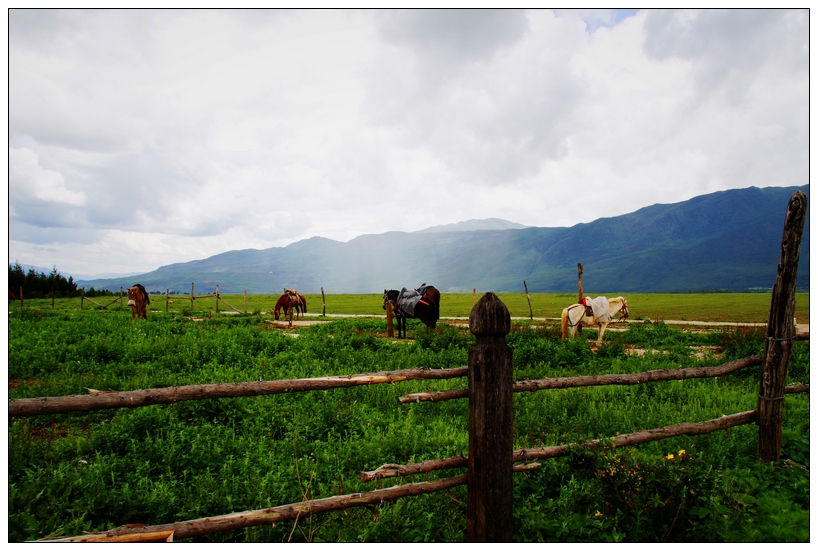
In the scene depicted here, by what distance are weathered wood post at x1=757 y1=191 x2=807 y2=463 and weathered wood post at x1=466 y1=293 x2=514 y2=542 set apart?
9.53ft

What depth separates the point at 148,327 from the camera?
13.3m

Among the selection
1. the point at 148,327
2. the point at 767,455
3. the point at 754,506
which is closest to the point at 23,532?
the point at 754,506

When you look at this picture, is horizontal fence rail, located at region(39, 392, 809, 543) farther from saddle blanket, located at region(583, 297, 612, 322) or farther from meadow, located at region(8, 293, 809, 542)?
saddle blanket, located at region(583, 297, 612, 322)

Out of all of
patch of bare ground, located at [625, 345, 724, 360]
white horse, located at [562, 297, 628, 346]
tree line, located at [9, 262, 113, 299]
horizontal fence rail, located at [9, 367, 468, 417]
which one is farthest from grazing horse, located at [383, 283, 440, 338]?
tree line, located at [9, 262, 113, 299]

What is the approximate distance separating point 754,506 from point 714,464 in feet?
2.40

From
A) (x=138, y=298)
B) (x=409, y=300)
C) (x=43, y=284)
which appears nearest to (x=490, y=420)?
(x=409, y=300)

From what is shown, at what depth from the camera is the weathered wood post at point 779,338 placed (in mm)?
4141

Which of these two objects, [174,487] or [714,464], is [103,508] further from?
[714,464]

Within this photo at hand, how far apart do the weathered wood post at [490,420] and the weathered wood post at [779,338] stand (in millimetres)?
2905

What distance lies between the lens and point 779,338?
4.25 m

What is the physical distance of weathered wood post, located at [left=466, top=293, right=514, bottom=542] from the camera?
3.04 m

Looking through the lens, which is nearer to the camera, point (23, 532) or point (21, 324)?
point (23, 532)

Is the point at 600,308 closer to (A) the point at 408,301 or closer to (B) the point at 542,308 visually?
(A) the point at 408,301

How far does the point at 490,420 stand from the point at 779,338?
3116mm
